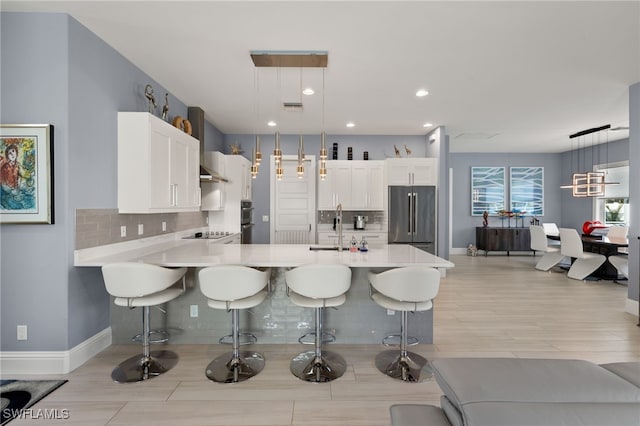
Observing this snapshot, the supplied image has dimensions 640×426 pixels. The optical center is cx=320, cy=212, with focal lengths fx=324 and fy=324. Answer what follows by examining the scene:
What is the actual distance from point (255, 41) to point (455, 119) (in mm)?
3845

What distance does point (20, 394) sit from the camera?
2.29 m

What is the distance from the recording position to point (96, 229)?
290cm

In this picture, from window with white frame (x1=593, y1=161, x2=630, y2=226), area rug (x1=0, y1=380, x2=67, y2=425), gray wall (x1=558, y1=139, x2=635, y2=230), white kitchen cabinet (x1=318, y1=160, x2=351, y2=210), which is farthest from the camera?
gray wall (x1=558, y1=139, x2=635, y2=230)

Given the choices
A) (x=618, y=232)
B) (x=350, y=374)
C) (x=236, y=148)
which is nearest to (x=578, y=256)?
(x=618, y=232)

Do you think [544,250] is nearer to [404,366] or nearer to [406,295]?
[404,366]

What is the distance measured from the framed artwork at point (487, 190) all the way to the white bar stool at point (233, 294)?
7956 millimetres

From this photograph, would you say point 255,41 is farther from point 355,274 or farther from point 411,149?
point 411,149

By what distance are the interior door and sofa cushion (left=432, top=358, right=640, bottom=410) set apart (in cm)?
524

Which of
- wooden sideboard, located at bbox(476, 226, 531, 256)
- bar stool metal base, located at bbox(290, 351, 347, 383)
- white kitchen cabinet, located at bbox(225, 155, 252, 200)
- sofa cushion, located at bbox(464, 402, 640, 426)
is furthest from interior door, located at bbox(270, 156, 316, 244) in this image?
sofa cushion, located at bbox(464, 402, 640, 426)

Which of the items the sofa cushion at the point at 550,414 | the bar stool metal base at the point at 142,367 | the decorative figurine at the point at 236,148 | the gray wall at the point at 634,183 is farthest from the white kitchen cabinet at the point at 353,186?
the sofa cushion at the point at 550,414

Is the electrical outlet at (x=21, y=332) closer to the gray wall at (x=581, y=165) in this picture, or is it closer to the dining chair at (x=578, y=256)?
the dining chair at (x=578, y=256)

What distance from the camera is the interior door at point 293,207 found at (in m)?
6.35

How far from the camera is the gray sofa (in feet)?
2.89

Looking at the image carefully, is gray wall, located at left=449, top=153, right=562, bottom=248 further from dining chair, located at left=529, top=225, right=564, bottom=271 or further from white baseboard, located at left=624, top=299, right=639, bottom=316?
white baseboard, located at left=624, top=299, right=639, bottom=316
